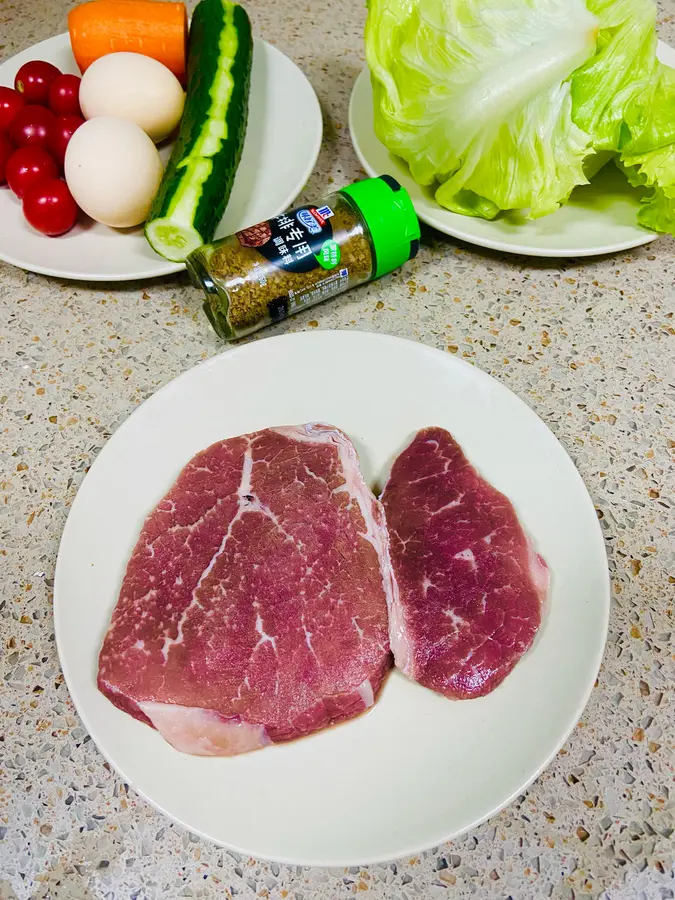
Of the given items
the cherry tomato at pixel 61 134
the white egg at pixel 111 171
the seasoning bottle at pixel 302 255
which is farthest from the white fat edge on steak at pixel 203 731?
the cherry tomato at pixel 61 134

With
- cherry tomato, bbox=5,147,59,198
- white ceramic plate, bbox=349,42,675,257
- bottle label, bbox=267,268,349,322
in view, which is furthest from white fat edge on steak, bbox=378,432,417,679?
cherry tomato, bbox=5,147,59,198

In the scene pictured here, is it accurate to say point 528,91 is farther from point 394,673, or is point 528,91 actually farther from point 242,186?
point 394,673

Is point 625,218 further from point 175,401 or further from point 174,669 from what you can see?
point 174,669

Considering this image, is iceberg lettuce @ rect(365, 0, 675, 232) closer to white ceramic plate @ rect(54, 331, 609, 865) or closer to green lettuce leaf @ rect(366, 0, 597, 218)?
green lettuce leaf @ rect(366, 0, 597, 218)

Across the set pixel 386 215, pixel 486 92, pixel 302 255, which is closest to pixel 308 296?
pixel 302 255

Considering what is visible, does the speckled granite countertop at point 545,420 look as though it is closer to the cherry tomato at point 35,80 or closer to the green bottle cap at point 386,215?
the green bottle cap at point 386,215

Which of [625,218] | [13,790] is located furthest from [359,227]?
[13,790]
